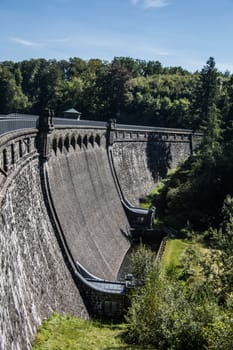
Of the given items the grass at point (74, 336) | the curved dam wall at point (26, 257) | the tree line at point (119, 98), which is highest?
the tree line at point (119, 98)

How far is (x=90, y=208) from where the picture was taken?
1674 inches

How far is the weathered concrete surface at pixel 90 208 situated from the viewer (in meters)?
35.0

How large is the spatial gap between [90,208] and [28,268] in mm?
18459

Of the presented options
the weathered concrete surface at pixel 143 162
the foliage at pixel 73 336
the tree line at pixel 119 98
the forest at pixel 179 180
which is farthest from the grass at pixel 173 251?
the tree line at pixel 119 98

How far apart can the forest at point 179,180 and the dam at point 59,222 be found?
428cm

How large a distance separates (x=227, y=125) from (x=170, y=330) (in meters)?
64.5

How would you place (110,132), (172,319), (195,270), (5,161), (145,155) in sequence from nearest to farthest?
1. (5,161)
2. (172,319)
3. (195,270)
4. (110,132)
5. (145,155)

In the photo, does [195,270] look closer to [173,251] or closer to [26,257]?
[173,251]

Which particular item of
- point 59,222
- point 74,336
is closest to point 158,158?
point 59,222

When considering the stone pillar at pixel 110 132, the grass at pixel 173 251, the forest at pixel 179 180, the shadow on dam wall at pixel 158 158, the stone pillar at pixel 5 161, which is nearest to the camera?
the stone pillar at pixel 5 161

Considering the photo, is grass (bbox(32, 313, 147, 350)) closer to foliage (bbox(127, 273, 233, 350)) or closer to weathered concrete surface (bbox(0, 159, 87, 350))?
weathered concrete surface (bbox(0, 159, 87, 350))

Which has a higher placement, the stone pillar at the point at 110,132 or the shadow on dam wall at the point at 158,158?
the stone pillar at the point at 110,132

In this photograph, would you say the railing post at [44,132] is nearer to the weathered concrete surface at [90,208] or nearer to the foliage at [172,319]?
the weathered concrete surface at [90,208]

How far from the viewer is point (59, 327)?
24.8m
